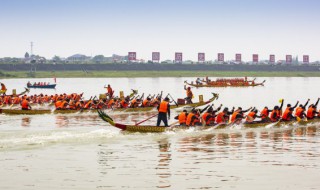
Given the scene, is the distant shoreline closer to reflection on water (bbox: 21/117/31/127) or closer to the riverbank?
the riverbank

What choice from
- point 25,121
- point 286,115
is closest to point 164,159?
point 286,115

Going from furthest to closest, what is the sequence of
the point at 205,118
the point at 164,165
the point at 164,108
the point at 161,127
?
the point at 205,118
the point at 164,108
the point at 161,127
the point at 164,165

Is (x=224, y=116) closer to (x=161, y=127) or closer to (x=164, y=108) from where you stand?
(x=164, y=108)

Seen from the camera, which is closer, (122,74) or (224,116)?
(224,116)

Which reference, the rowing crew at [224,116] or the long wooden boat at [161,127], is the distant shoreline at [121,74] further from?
the long wooden boat at [161,127]

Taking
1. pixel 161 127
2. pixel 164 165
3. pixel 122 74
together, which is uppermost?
pixel 122 74

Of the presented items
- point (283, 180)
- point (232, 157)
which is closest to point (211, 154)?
point (232, 157)

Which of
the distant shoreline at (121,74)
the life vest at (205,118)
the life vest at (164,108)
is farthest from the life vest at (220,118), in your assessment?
the distant shoreline at (121,74)

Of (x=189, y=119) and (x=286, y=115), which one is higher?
(x=189, y=119)

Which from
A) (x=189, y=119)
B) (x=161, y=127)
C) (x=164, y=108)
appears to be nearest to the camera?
(x=161, y=127)

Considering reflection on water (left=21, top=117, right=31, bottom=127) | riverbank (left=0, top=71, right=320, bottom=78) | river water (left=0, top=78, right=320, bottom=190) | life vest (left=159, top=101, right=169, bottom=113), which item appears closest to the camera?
river water (left=0, top=78, right=320, bottom=190)

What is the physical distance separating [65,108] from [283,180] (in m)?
27.4

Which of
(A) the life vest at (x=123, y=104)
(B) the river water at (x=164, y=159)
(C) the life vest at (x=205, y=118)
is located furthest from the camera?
(A) the life vest at (x=123, y=104)

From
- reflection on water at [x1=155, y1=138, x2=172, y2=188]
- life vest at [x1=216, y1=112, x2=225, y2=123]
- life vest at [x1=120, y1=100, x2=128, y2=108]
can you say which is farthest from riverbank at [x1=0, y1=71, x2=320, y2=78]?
reflection on water at [x1=155, y1=138, x2=172, y2=188]
